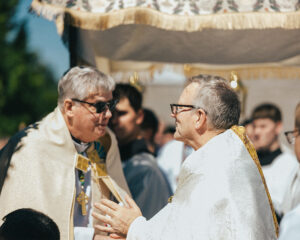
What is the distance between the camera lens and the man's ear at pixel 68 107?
10.1 feet

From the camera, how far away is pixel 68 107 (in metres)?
3.09

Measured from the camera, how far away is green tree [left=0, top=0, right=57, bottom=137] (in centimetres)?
2544

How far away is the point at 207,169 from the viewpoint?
230cm

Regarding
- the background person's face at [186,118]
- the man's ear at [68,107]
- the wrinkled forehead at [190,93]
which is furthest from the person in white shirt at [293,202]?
the man's ear at [68,107]

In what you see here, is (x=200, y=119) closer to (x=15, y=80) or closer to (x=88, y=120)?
(x=88, y=120)

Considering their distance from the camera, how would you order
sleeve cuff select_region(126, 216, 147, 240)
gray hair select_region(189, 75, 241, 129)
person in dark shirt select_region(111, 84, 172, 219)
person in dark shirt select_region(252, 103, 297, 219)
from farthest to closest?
person in dark shirt select_region(252, 103, 297, 219)
person in dark shirt select_region(111, 84, 172, 219)
gray hair select_region(189, 75, 241, 129)
sleeve cuff select_region(126, 216, 147, 240)

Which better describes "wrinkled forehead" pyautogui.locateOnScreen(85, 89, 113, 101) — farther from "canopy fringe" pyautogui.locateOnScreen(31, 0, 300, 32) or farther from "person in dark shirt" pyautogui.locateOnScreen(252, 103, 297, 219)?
"person in dark shirt" pyautogui.locateOnScreen(252, 103, 297, 219)

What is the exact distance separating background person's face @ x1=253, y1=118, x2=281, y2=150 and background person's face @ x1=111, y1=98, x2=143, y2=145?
198cm

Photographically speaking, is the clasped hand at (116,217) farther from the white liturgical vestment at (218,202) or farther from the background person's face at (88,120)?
the background person's face at (88,120)

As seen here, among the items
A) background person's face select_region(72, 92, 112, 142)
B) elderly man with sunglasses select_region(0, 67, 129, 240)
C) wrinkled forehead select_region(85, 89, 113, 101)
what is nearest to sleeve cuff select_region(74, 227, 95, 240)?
elderly man with sunglasses select_region(0, 67, 129, 240)

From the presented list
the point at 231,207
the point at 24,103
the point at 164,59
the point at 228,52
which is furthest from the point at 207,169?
the point at 24,103

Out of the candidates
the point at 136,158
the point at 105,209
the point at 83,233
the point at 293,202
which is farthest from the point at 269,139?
the point at 105,209

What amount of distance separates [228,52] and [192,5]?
0.84 meters

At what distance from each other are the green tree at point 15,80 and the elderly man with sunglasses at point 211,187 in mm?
22666
